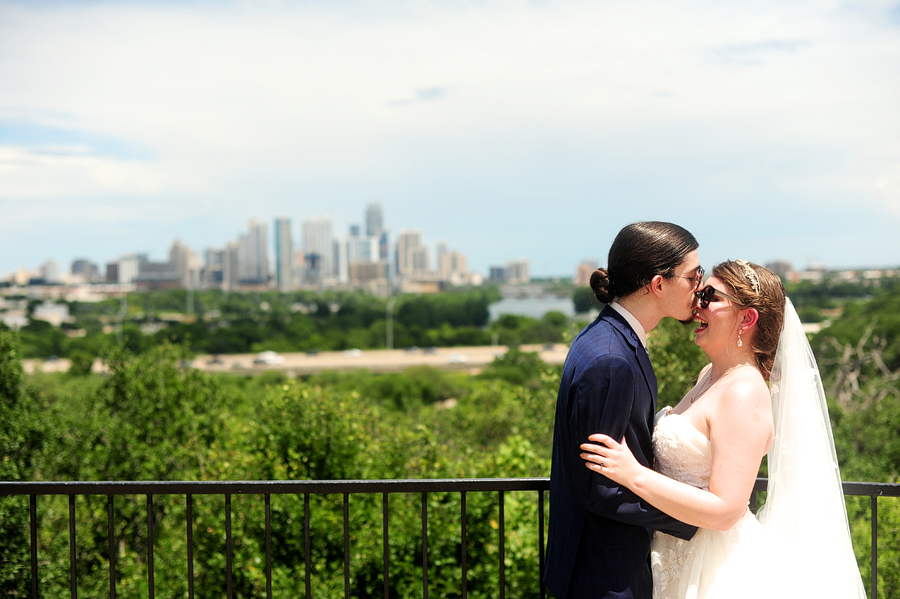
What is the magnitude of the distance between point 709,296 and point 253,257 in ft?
564

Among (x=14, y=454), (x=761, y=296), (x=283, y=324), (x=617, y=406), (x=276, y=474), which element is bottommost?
(x=283, y=324)

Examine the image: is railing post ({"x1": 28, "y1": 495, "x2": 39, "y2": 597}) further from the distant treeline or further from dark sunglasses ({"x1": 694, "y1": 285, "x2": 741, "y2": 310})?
the distant treeline

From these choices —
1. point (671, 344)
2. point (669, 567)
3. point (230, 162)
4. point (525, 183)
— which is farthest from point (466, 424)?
point (230, 162)

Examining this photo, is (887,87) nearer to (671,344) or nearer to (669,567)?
(671,344)

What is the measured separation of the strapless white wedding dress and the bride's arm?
7 cm

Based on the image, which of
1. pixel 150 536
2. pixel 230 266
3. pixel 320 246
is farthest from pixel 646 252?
pixel 320 246

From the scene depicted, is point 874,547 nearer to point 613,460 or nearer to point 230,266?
point 613,460

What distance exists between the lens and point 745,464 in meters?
1.63

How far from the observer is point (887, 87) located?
4156 centimetres

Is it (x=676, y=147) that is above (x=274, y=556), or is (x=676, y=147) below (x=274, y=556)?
above

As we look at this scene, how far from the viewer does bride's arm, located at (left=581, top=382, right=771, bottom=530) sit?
1599mm

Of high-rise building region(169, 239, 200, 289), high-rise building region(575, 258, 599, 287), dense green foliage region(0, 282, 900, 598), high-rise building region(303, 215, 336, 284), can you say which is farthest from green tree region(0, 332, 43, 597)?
high-rise building region(303, 215, 336, 284)

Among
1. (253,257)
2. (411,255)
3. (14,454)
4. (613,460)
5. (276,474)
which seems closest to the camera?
(613,460)

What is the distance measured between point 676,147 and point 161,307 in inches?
3302
